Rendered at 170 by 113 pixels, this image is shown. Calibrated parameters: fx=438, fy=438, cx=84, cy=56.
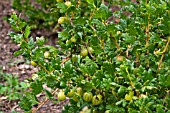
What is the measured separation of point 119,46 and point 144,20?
183 mm

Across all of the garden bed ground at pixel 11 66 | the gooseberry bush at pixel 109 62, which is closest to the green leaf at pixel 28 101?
the gooseberry bush at pixel 109 62

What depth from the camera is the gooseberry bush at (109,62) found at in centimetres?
205

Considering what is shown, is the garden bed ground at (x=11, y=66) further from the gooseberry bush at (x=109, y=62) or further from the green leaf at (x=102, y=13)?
the green leaf at (x=102, y=13)

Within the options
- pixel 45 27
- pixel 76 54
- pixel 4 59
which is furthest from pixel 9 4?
pixel 76 54

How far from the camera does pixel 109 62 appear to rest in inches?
84.4

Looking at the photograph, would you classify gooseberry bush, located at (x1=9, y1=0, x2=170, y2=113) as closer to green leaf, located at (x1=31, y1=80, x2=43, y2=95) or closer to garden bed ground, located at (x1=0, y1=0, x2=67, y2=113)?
green leaf, located at (x1=31, y1=80, x2=43, y2=95)

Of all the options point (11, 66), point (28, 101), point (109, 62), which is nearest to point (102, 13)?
point (109, 62)

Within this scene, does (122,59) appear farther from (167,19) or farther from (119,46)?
(167,19)

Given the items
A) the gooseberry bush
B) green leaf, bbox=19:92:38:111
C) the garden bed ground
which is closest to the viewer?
the gooseberry bush

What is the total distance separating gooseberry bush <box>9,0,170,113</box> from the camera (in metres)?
2.05

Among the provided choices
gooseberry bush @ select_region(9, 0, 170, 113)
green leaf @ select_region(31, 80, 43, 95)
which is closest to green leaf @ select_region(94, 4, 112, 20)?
gooseberry bush @ select_region(9, 0, 170, 113)

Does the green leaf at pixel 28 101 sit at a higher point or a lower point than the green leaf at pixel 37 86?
lower

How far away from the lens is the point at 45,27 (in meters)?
5.09

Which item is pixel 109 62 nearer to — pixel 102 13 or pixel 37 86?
pixel 102 13
